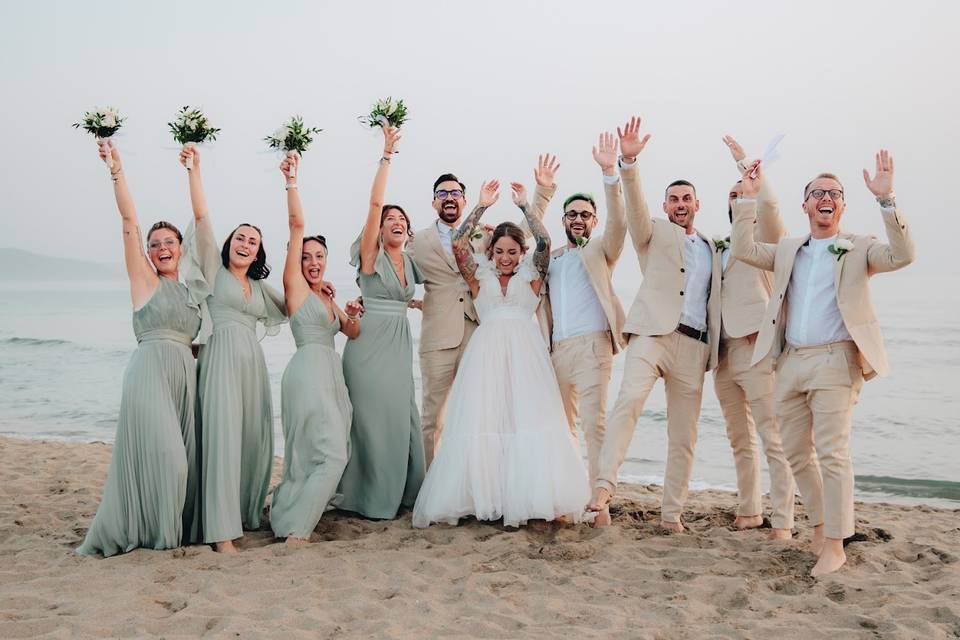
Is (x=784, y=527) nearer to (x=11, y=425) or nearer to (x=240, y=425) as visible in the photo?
(x=240, y=425)

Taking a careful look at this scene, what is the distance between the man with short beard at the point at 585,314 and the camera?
6430 mm

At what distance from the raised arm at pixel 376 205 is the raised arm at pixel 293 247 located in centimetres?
58

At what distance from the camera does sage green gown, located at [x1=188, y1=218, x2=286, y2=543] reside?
5844 millimetres

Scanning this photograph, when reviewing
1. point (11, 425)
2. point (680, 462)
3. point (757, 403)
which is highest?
point (757, 403)

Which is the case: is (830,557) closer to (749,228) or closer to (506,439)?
(749,228)

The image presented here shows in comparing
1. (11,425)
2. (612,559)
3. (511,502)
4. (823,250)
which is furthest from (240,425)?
(11,425)

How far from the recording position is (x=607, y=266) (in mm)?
6695

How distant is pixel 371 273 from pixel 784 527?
358cm

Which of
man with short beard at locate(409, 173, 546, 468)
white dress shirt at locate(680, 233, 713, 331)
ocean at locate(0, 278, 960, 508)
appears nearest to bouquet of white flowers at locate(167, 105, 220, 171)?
→ man with short beard at locate(409, 173, 546, 468)

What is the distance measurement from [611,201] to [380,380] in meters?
2.24

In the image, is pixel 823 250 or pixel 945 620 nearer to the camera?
pixel 945 620

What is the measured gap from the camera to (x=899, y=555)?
5711 millimetres

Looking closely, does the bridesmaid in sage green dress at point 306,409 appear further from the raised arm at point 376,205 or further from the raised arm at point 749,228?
the raised arm at point 749,228

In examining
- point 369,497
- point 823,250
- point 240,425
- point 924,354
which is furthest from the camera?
point 924,354
